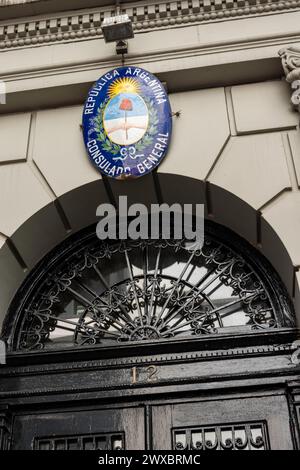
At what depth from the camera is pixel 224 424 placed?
236 inches

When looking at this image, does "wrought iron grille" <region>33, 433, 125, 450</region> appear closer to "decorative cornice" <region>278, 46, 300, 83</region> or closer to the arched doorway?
the arched doorway

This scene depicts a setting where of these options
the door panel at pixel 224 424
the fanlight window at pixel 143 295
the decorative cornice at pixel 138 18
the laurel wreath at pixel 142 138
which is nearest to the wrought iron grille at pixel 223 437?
the door panel at pixel 224 424

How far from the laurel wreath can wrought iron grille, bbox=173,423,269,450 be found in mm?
3112

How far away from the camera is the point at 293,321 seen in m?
6.42

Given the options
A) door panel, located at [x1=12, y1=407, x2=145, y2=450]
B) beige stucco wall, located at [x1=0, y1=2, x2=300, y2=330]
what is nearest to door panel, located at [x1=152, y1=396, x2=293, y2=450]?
door panel, located at [x1=12, y1=407, x2=145, y2=450]

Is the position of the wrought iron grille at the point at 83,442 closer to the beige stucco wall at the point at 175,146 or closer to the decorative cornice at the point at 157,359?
the decorative cornice at the point at 157,359

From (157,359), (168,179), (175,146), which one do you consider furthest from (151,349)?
(175,146)

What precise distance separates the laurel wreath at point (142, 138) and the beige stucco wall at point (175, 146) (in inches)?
10.9

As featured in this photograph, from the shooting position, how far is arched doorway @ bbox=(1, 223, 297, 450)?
6062mm

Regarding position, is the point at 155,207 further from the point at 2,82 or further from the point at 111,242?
the point at 2,82

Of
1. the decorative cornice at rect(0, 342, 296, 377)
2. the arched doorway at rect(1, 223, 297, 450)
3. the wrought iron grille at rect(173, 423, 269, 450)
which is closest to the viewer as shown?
the wrought iron grille at rect(173, 423, 269, 450)

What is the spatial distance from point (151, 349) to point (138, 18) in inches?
160

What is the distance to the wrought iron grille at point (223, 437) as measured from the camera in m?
5.86

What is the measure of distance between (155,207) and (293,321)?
2.11 m
